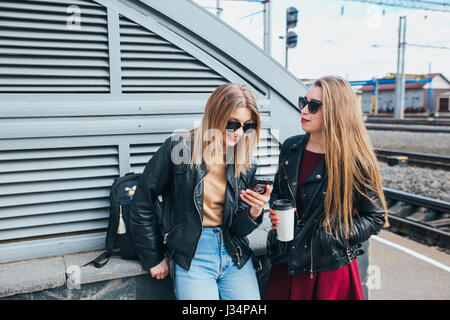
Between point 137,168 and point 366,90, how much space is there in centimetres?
5868

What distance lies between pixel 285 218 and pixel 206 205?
1.78 ft

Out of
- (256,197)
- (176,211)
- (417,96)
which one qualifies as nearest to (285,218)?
(256,197)

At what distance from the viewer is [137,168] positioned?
329 cm

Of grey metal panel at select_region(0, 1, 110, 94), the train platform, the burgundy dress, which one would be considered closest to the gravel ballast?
the train platform

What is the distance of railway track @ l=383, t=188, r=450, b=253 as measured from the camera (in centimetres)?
Answer: 586

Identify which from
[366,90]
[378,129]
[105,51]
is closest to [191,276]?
[105,51]

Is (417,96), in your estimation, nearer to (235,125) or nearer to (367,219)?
(367,219)

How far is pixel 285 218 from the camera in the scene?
2.35 metres

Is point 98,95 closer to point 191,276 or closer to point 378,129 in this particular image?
point 191,276

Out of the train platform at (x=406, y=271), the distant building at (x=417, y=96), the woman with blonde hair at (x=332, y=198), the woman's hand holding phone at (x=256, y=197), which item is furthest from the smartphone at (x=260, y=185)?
the distant building at (x=417, y=96)

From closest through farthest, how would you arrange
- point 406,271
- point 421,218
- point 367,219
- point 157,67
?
point 367,219 → point 157,67 → point 406,271 → point 421,218

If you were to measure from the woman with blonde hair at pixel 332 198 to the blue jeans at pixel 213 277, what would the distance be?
316 mm

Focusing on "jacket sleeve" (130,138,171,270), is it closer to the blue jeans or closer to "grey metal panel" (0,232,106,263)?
the blue jeans

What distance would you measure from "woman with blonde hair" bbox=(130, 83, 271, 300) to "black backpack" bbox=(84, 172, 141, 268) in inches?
10.0
